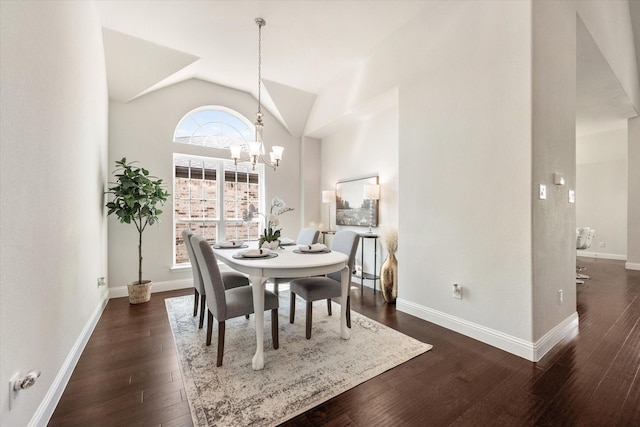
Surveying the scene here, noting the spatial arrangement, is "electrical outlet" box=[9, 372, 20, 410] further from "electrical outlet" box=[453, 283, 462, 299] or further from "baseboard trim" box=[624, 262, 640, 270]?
"baseboard trim" box=[624, 262, 640, 270]

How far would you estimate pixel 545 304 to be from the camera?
90.0 inches

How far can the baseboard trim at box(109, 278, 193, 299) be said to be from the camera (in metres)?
3.78

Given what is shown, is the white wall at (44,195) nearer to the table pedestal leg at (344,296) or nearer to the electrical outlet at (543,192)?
the table pedestal leg at (344,296)

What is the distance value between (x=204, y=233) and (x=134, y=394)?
3.11 metres

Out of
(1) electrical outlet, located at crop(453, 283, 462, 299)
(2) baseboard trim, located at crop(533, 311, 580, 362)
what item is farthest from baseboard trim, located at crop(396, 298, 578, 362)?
(1) electrical outlet, located at crop(453, 283, 462, 299)

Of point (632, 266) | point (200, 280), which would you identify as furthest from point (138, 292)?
point (632, 266)

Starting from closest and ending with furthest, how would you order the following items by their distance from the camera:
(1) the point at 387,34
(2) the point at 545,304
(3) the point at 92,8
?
(2) the point at 545,304 < (3) the point at 92,8 < (1) the point at 387,34

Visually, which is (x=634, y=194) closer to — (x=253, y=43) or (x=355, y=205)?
(x=355, y=205)

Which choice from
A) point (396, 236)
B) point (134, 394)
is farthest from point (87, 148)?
point (396, 236)

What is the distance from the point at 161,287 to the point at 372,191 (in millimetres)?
3455

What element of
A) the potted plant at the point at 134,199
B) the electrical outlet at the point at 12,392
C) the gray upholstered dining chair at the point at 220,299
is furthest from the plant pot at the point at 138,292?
the electrical outlet at the point at 12,392

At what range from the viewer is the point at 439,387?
1.82 metres

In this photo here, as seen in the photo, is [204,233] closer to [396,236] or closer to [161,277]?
[161,277]

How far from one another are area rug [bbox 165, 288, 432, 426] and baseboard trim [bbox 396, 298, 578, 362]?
1.60 feet
